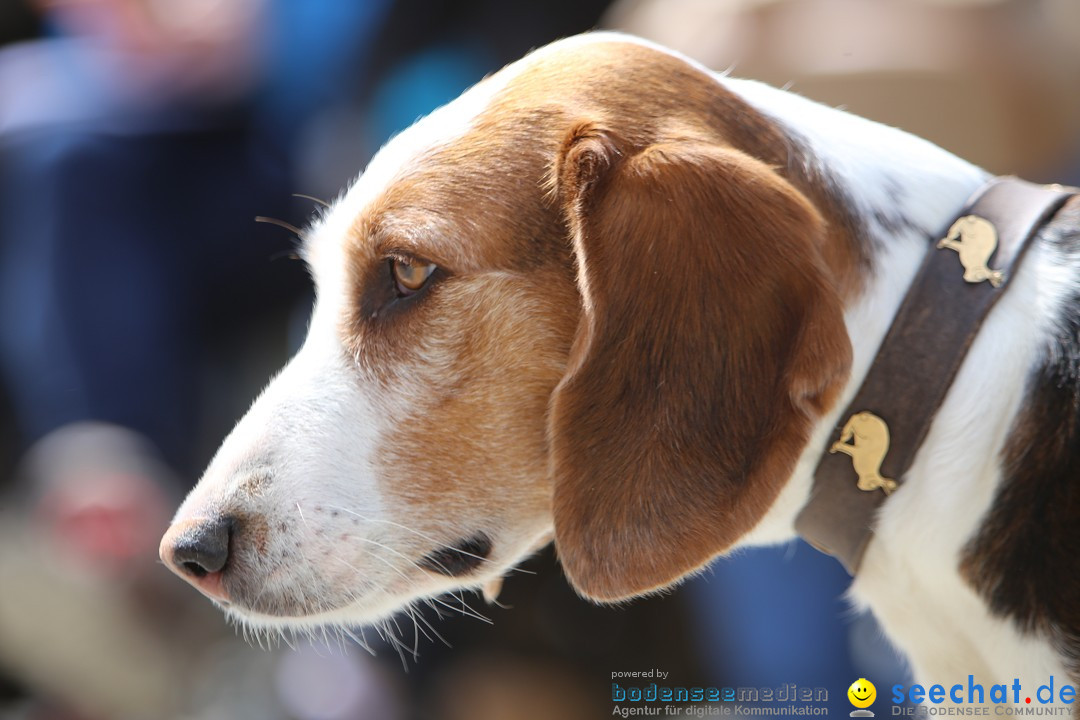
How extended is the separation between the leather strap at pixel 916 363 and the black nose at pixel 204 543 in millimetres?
1008

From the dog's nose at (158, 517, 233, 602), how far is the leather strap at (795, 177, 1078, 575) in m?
1.01

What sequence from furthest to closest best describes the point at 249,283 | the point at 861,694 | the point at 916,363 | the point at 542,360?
the point at 249,283 → the point at 861,694 → the point at 542,360 → the point at 916,363

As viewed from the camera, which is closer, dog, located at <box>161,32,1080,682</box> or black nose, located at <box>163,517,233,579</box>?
dog, located at <box>161,32,1080,682</box>

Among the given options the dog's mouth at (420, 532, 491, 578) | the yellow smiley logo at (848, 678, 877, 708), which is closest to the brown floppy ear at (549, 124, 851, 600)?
the dog's mouth at (420, 532, 491, 578)

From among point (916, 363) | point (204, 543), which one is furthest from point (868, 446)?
point (204, 543)

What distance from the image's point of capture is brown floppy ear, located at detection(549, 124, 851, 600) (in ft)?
5.62

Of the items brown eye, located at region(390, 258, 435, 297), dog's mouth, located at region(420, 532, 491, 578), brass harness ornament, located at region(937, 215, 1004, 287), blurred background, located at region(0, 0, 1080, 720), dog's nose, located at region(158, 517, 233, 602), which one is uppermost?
brass harness ornament, located at region(937, 215, 1004, 287)

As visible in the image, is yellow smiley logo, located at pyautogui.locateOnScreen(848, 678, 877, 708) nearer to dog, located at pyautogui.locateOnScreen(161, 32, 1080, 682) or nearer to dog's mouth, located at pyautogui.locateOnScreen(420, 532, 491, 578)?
dog, located at pyautogui.locateOnScreen(161, 32, 1080, 682)

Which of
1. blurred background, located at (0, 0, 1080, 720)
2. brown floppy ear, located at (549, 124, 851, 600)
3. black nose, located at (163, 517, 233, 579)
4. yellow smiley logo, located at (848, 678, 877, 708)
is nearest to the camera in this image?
brown floppy ear, located at (549, 124, 851, 600)

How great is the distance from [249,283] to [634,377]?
311 cm

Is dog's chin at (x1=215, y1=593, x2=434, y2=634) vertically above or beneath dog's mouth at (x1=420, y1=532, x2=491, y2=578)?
beneath

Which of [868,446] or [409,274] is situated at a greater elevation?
[409,274]

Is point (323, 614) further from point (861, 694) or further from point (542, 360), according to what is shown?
point (861, 694)

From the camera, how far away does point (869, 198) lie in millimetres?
1901
